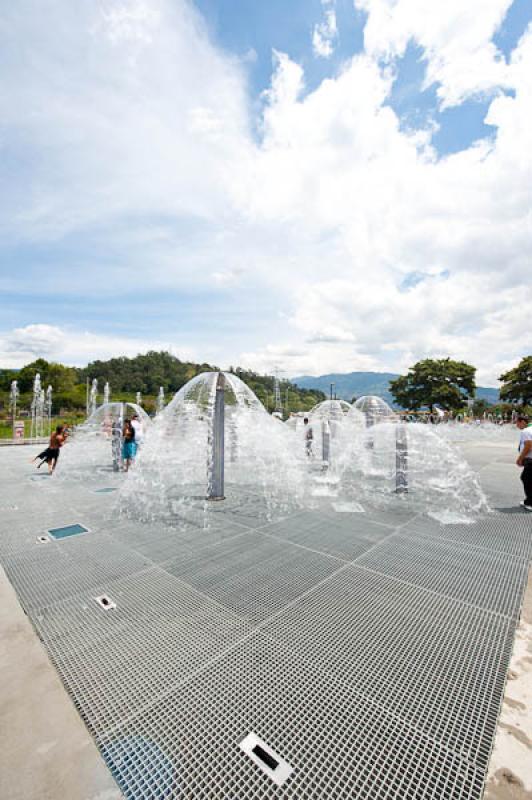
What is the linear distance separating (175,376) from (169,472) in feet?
308

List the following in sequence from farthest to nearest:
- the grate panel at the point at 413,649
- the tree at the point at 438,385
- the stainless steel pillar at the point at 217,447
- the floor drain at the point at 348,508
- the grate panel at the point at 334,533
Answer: the tree at the point at 438,385, the stainless steel pillar at the point at 217,447, the floor drain at the point at 348,508, the grate panel at the point at 334,533, the grate panel at the point at 413,649

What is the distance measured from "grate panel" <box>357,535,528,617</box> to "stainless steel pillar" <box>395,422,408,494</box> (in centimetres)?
322

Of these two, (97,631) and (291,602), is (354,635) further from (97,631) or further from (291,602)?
(97,631)

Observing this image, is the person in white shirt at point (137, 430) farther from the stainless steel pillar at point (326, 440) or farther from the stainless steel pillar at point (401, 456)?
the stainless steel pillar at point (401, 456)

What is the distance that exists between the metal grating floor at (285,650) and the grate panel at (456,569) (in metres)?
0.03

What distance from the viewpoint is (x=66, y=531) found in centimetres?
607

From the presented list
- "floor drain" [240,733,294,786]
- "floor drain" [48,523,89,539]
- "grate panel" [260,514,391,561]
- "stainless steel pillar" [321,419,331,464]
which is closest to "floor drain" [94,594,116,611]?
"floor drain" [240,733,294,786]

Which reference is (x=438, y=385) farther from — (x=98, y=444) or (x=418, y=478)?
(x=98, y=444)

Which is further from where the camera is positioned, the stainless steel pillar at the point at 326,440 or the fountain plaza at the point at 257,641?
the stainless steel pillar at the point at 326,440

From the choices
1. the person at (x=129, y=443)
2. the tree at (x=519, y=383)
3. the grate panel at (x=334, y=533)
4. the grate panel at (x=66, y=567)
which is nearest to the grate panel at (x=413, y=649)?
the grate panel at (x=334, y=533)

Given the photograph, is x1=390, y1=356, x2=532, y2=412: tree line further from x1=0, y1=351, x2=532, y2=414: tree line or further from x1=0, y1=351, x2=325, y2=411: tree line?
x1=0, y1=351, x2=325, y2=411: tree line

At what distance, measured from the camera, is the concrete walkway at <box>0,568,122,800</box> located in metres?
1.93

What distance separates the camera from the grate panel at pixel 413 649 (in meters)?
2.46

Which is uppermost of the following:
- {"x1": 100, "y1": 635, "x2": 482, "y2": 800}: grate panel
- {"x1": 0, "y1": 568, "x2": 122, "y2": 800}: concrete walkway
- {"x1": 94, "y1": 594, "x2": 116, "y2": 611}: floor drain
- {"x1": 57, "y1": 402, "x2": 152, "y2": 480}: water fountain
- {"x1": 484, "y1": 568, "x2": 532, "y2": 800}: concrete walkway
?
{"x1": 57, "y1": 402, "x2": 152, "y2": 480}: water fountain
